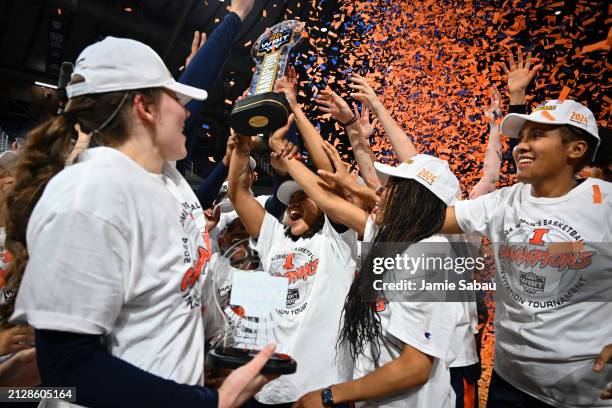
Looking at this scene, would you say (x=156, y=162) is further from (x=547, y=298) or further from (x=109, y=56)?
(x=547, y=298)

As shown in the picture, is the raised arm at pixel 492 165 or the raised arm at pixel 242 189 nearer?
the raised arm at pixel 242 189

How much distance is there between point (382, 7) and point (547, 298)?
4.49 metres

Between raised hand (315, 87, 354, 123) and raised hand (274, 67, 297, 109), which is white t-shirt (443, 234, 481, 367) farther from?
raised hand (274, 67, 297, 109)

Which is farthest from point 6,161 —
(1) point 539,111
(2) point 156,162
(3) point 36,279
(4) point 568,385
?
(4) point 568,385

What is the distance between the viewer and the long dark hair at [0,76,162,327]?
1.06 meters

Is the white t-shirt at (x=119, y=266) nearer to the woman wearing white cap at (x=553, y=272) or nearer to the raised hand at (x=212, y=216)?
the woman wearing white cap at (x=553, y=272)

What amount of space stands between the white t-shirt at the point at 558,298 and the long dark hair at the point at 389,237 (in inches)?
19.5

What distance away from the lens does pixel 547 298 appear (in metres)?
1.86

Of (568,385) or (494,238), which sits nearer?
(568,385)

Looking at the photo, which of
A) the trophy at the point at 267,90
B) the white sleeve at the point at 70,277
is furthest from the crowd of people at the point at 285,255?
the trophy at the point at 267,90

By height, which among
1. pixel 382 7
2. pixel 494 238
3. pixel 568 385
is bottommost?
pixel 568 385

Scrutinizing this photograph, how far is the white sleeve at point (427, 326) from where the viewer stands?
4.96 feet

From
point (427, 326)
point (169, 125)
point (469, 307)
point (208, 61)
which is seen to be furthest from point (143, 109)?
point (469, 307)

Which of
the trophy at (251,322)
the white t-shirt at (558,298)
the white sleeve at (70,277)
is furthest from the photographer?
the white t-shirt at (558,298)
